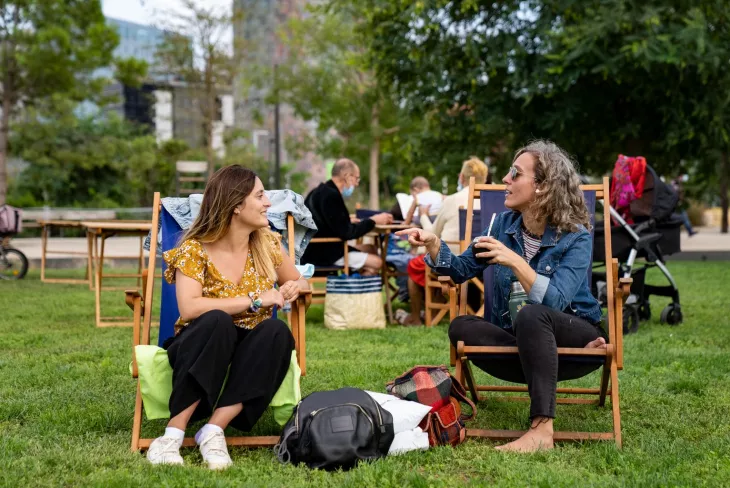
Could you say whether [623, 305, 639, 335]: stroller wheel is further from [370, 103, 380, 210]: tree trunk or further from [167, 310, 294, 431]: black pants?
[370, 103, 380, 210]: tree trunk

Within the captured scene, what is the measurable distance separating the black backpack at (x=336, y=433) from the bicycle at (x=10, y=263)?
10414 mm

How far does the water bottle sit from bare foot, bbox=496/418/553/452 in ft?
1.58

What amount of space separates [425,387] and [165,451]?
1.15 metres

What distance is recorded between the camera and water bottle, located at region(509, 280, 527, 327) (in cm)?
414

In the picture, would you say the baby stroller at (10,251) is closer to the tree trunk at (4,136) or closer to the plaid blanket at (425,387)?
the tree trunk at (4,136)

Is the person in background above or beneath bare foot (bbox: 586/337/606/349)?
above

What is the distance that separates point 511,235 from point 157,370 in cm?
165

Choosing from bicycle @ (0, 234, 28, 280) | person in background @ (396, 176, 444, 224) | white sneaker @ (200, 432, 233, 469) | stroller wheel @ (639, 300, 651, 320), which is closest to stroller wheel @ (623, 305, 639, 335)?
stroller wheel @ (639, 300, 651, 320)

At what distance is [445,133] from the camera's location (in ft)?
59.5

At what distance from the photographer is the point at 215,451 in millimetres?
3619

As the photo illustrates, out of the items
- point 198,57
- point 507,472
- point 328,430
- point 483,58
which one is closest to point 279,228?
point 328,430

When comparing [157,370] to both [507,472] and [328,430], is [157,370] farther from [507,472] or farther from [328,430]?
[507,472]

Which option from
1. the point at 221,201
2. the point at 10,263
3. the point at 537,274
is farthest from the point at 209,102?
the point at 537,274

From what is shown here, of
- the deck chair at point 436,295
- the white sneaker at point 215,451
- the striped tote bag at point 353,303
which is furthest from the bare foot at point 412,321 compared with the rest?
the white sneaker at point 215,451
